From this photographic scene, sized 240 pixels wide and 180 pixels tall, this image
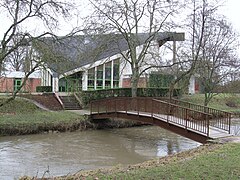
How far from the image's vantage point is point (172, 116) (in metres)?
15.3

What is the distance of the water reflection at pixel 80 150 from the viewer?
10.9m

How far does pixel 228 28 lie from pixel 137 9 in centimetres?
904

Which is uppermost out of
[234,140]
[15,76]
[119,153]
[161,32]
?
[161,32]

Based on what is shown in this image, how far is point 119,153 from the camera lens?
44.9 feet

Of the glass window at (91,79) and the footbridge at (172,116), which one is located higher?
the glass window at (91,79)

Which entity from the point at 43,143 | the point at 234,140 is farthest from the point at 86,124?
the point at 234,140

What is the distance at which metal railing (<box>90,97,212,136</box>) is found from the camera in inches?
522

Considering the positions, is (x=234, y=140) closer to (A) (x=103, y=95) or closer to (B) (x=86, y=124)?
(B) (x=86, y=124)

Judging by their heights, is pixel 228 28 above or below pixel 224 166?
above

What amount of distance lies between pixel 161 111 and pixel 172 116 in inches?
31.2

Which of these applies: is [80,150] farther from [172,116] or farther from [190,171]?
[190,171]

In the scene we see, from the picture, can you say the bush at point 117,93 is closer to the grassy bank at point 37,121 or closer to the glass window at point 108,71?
the grassy bank at point 37,121

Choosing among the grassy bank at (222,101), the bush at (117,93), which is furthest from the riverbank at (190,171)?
the grassy bank at (222,101)

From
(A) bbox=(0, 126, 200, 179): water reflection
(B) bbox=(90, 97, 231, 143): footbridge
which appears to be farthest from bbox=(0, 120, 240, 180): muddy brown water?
(B) bbox=(90, 97, 231, 143): footbridge
